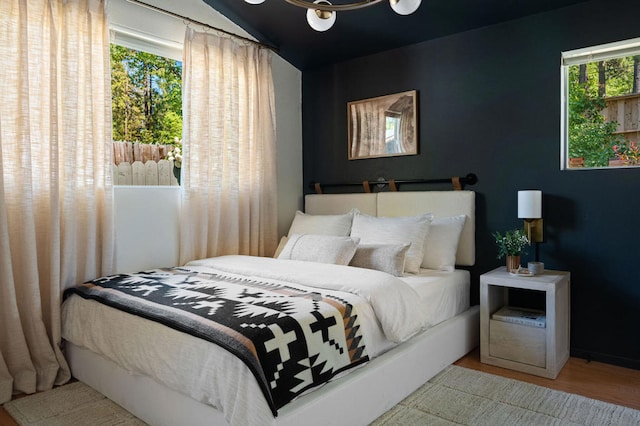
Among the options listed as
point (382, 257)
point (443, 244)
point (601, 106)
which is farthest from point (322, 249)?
point (601, 106)

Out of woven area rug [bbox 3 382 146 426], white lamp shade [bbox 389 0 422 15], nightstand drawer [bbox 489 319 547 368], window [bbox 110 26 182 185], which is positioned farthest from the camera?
window [bbox 110 26 182 185]

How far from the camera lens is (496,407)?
2.21 metres

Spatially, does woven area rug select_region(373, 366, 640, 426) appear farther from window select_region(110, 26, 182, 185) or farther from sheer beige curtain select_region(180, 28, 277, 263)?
window select_region(110, 26, 182, 185)

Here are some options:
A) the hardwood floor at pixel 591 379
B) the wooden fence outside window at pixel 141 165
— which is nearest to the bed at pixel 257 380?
the hardwood floor at pixel 591 379

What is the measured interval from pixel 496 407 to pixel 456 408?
0.66 feet

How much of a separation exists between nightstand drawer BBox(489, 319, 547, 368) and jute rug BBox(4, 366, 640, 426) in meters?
0.20

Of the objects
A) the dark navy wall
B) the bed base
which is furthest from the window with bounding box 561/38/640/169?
the bed base

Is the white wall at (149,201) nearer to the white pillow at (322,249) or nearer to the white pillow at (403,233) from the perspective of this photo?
the white pillow at (322,249)

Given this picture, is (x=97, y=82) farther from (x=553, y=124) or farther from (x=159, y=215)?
(x=553, y=124)

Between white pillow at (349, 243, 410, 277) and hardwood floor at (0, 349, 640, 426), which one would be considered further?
white pillow at (349, 243, 410, 277)

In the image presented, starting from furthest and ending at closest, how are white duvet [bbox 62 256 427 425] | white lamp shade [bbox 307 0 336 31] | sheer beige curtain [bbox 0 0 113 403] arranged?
sheer beige curtain [bbox 0 0 113 403], white lamp shade [bbox 307 0 336 31], white duvet [bbox 62 256 427 425]

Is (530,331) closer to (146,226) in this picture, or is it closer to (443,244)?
(443,244)

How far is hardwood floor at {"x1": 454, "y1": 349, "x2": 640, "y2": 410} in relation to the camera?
92.4 inches

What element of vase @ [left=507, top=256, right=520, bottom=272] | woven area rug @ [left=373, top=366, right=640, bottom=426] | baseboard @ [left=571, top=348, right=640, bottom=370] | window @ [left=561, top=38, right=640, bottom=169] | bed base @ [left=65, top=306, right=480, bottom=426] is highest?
window @ [left=561, top=38, right=640, bottom=169]
